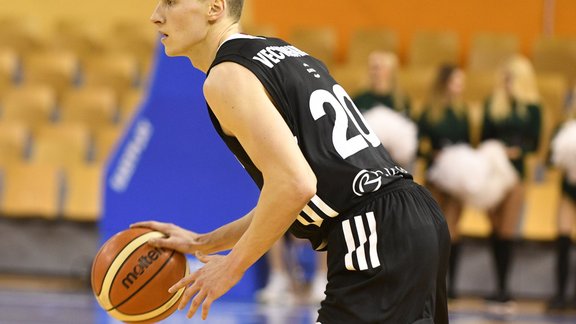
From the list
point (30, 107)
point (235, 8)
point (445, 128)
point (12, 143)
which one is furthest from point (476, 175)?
A: point (235, 8)

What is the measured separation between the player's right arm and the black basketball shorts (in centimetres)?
52

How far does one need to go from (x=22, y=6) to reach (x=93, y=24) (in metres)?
1.06

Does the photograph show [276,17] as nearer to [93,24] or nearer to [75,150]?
[93,24]

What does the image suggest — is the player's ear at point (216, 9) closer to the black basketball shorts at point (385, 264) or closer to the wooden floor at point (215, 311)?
the black basketball shorts at point (385, 264)

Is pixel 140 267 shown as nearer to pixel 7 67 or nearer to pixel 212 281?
pixel 212 281

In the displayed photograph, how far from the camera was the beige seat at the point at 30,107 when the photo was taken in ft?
34.6

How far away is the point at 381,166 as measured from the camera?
2.82 m

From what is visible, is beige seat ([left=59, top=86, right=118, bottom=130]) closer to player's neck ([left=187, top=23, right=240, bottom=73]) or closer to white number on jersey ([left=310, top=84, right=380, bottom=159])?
player's neck ([left=187, top=23, right=240, bottom=73])

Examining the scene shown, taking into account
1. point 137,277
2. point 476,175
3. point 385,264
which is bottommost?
point 476,175

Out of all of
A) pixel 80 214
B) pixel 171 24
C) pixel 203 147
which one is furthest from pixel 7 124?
pixel 171 24

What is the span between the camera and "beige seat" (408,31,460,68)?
11383 millimetres

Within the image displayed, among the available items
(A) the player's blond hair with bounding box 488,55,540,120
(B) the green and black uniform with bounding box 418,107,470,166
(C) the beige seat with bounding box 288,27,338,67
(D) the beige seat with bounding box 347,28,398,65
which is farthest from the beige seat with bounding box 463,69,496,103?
(B) the green and black uniform with bounding box 418,107,470,166

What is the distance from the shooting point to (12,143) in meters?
9.98

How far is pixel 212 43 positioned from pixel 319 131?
0.43 meters
